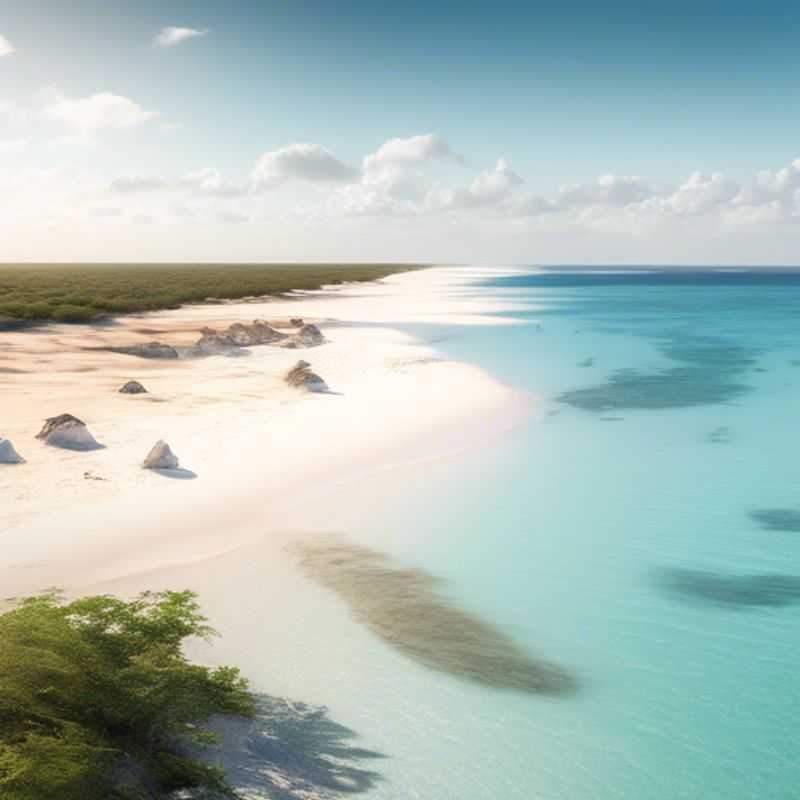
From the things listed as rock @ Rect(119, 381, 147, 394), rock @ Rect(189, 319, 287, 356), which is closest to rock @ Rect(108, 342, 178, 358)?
rock @ Rect(189, 319, 287, 356)

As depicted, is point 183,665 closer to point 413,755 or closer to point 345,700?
point 345,700

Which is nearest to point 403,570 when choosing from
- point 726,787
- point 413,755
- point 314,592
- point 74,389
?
point 314,592

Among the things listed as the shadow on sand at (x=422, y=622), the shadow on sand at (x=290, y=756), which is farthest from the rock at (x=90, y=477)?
the shadow on sand at (x=290, y=756)

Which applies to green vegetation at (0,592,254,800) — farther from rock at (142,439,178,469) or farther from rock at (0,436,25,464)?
rock at (0,436,25,464)

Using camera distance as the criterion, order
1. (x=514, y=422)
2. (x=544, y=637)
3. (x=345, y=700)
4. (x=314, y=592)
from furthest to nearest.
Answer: (x=514, y=422) < (x=314, y=592) < (x=544, y=637) < (x=345, y=700)

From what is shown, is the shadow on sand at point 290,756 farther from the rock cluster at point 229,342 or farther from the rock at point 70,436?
the rock cluster at point 229,342
